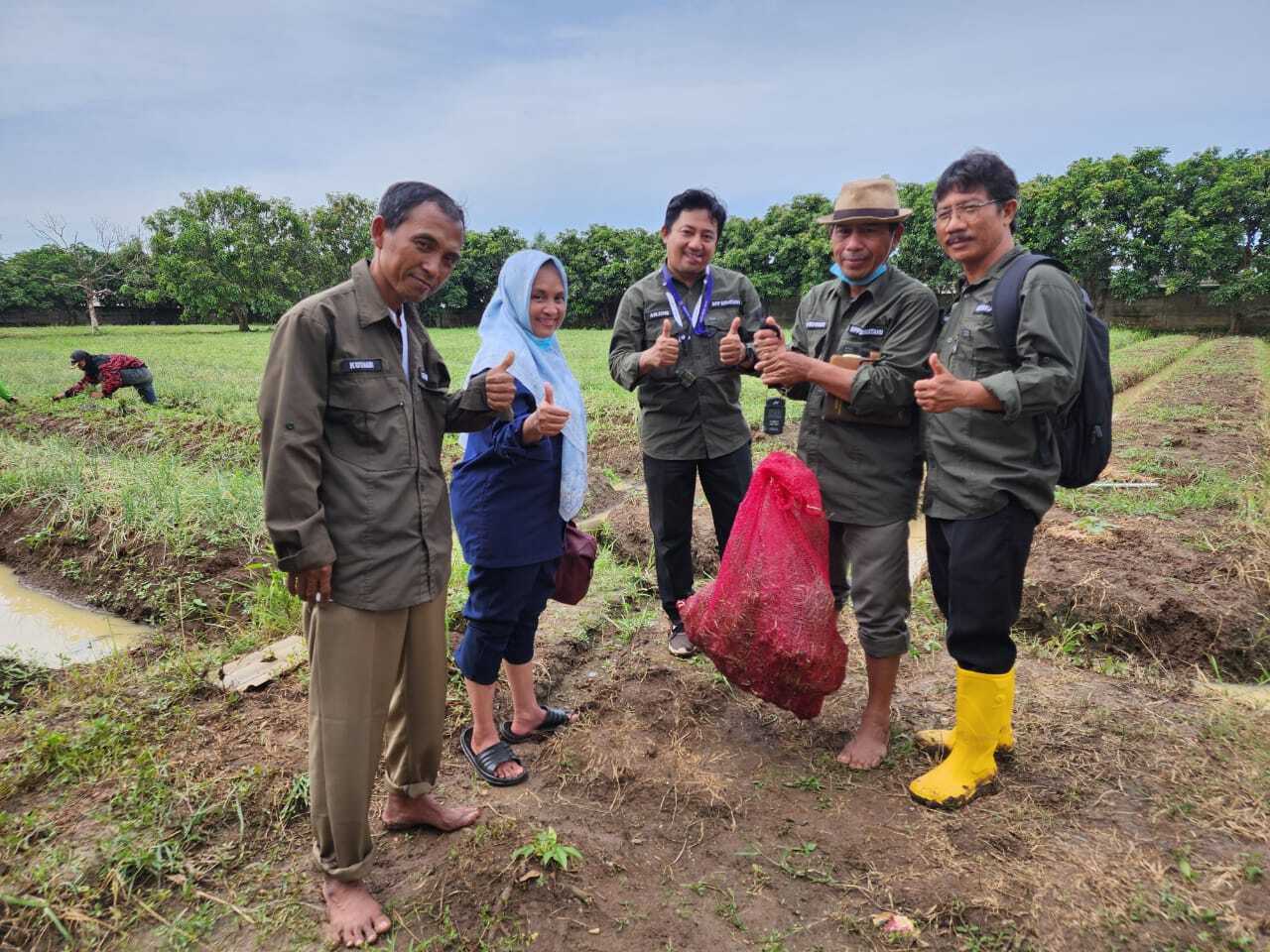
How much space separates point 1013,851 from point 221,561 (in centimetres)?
496

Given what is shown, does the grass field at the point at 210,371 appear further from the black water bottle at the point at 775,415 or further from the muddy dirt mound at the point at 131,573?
the black water bottle at the point at 775,415

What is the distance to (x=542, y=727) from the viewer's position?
2975mm

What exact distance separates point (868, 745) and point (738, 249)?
120 feet

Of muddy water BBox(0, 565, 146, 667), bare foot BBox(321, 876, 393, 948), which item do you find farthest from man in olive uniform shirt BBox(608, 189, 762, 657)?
muddy water BBox(0, 565, 146, 667)

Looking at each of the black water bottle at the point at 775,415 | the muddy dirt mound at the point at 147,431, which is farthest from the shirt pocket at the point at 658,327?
the muddy dirt mound at the point at 147,431

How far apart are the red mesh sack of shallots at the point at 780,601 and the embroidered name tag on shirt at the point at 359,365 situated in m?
1.37

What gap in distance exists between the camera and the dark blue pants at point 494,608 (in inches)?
100

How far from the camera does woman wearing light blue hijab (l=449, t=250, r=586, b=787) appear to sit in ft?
7.98

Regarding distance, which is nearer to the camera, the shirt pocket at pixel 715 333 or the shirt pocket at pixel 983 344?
the shirt pocket at pixel 983 344

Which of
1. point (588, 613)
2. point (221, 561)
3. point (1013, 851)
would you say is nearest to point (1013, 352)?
point (1013, 851)

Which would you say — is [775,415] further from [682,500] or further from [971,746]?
[971,746]

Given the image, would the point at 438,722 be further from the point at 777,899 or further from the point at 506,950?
the point at 777,899

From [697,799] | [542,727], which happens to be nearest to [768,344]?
[697,799]

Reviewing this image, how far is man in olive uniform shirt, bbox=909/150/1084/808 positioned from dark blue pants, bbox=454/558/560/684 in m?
1.44
